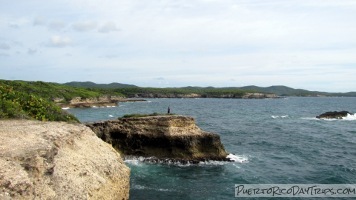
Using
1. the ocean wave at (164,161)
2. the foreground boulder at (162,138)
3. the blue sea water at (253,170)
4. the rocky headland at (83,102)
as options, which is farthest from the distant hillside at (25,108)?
the rocky headland at (83,102)

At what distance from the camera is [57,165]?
1223cm

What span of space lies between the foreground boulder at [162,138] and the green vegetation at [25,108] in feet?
37.4

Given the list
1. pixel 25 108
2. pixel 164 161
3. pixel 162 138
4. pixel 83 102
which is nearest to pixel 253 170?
pixel 164 161

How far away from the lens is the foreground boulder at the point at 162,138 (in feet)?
111

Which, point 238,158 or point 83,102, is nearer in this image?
point 238,158

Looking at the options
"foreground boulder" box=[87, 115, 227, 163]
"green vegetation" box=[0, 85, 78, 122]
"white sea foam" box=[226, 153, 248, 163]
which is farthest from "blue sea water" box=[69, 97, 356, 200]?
"green vegetation" box=[0, 85, 78, 122]

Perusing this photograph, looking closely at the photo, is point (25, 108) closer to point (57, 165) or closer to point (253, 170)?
point (57, 165)

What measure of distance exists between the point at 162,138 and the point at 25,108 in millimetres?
14984

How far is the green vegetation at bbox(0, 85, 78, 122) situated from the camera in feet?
61.2

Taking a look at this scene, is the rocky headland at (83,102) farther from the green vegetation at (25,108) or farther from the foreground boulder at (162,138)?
the green vegetation at (25,108)

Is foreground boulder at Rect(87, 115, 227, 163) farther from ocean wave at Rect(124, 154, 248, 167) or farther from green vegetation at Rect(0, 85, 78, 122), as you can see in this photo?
green vegetation at Rect(0, 85, 78, 122)

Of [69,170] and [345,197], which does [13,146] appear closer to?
[69,170]

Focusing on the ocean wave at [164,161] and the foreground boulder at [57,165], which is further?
the ocean wave at [164,161]

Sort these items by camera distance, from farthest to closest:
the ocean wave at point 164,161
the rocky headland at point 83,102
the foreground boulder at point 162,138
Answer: the rocky headland at point 83,102
the foreground boulder at point 162,138
the ocean wave at point 164,161
